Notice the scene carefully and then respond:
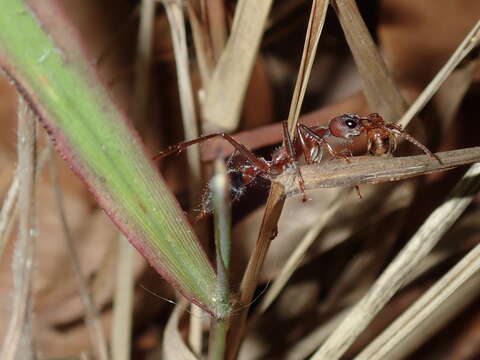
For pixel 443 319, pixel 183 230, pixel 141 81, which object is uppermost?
pixel 183 230

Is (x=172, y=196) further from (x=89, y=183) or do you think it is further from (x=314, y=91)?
(x=314, y=91)

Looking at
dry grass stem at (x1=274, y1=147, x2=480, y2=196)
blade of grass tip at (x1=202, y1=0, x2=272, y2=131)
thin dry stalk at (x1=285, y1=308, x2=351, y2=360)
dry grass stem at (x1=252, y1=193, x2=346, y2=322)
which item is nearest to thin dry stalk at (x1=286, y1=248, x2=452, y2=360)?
thin dry stalk at (x1=285, y1=308, x2=351, y2=360)

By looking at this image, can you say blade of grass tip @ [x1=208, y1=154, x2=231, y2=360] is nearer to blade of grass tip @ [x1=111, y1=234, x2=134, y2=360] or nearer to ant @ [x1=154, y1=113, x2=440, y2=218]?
ant @ [x1=154, y1=113, x2=440, y2=218]

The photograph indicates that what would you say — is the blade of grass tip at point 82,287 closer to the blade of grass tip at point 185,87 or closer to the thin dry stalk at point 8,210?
the thin dry stalk at point 8,210

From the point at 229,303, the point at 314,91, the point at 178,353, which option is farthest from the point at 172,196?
the point at 314,91

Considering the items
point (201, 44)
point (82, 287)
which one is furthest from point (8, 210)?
point (201, 44)

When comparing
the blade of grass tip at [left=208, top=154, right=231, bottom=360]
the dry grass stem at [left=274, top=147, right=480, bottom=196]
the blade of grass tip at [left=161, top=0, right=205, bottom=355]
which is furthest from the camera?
the blade of grass tip at [left=161, top=0, right=205, bottom=355]
